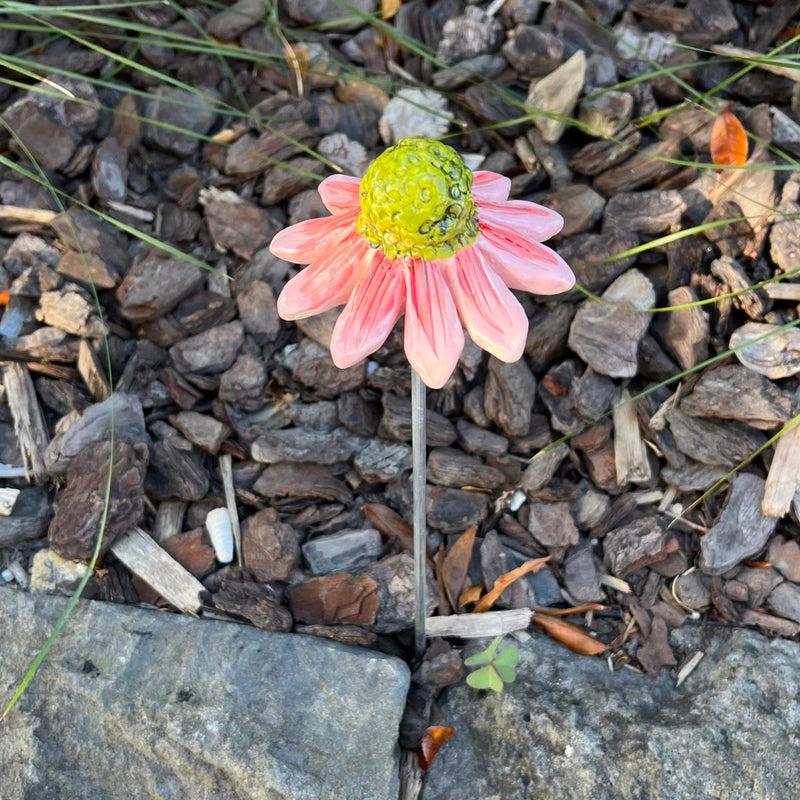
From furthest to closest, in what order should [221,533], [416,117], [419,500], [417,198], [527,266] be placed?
1. [416,117]
2. [221,533]
3. [419,500]
4. [527,266]
5. [417,198]

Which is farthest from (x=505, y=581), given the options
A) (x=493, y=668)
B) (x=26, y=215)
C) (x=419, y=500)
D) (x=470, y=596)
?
(x=26, y=215)

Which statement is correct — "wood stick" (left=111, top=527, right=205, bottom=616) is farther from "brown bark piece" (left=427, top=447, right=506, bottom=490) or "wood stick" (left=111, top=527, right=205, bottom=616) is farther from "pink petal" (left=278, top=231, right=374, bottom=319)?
"pink petal" (left=278, top=231, right=374, bottom=319)

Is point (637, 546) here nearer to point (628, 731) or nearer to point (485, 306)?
point (628, 731)

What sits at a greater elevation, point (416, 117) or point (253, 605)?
point (416, 117)

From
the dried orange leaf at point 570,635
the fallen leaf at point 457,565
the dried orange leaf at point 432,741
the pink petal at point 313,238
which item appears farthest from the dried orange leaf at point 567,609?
the pink petal at point 313,238

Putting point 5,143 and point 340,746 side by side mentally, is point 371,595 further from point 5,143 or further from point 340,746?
point 5,143

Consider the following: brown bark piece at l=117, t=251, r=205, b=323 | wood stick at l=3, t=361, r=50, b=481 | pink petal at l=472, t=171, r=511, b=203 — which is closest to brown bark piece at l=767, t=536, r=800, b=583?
pink petal at l=472, t=171, r=511, b=203

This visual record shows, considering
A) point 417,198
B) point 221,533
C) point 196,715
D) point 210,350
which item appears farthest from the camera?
point 210,350
